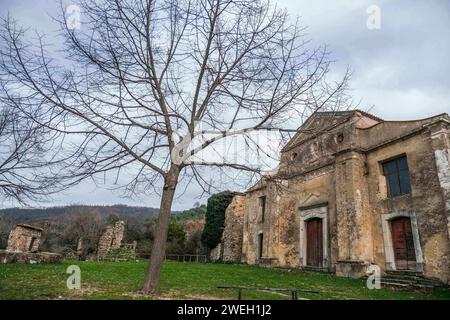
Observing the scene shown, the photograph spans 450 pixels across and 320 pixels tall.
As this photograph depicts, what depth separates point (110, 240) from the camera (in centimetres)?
2552

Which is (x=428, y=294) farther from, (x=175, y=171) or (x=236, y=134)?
(x=175, y=171)

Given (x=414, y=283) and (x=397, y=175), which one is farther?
(x=397, y=175)

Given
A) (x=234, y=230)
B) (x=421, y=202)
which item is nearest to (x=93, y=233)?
(x=234, y=230)

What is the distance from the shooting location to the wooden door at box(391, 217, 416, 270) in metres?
11.1

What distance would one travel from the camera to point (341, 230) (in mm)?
13172

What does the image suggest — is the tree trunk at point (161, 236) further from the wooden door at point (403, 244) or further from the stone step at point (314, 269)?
the stone step at point (314, 269)

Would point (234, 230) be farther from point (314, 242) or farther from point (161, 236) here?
point (161, 236)

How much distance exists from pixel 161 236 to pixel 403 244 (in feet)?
32.3

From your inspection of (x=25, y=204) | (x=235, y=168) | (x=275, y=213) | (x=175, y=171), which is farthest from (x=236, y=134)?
(x=275, y=213)

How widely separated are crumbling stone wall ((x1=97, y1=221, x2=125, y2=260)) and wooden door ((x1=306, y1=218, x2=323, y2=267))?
16933 millimetres

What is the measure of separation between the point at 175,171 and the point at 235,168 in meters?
1.39

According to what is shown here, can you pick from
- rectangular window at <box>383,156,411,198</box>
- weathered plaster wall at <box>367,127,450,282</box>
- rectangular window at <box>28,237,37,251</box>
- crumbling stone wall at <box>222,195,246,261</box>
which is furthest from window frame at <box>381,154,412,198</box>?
rectangular window at <box>28,237,37,251</box>

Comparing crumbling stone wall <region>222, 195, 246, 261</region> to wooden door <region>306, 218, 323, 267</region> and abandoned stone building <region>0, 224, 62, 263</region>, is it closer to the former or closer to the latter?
wooden door <region>306, 218, 323, 267</region>

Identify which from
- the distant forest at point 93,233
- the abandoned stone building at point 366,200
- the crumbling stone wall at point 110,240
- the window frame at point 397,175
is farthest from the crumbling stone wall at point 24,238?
the window frame at point 397,175
